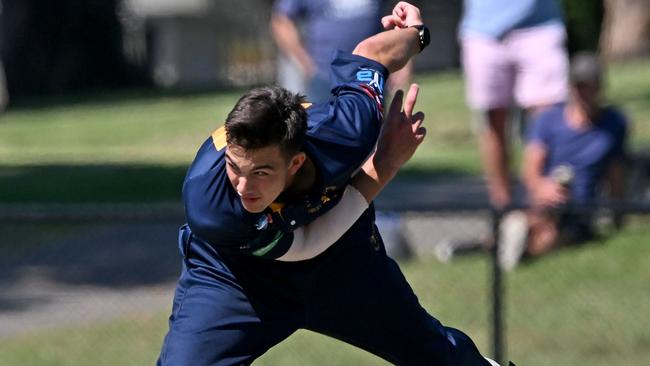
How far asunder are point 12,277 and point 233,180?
154 inches

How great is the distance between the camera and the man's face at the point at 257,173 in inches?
155

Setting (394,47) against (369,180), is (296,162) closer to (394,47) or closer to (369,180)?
(369,180)

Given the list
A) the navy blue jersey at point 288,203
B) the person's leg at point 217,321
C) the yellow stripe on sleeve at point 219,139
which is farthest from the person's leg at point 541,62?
the yellow stripe on sleeve at point 219,139

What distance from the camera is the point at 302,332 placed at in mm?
7277

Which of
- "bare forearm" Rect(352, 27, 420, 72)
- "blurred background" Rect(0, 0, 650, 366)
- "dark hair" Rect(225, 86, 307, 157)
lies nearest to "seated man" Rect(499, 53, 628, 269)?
"blurred background" Rect(0, 0, 650, 366)

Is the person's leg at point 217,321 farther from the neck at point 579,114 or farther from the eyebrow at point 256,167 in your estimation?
the neck at point 579,114

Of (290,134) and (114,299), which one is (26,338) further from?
(290,134)

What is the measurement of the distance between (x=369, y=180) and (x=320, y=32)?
12.2 feet

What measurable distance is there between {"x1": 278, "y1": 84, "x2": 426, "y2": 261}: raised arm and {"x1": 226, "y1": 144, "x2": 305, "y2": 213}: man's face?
32cm

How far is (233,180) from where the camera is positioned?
4.00m

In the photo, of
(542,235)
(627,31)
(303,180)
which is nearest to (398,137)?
(303,180)

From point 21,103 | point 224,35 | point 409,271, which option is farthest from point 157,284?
point 224,35

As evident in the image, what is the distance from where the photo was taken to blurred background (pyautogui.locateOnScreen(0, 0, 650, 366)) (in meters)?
7.17

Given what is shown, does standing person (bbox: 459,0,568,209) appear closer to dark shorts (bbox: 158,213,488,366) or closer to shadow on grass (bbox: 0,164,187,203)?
dark shorts (bbox: 158,213,488,366)
